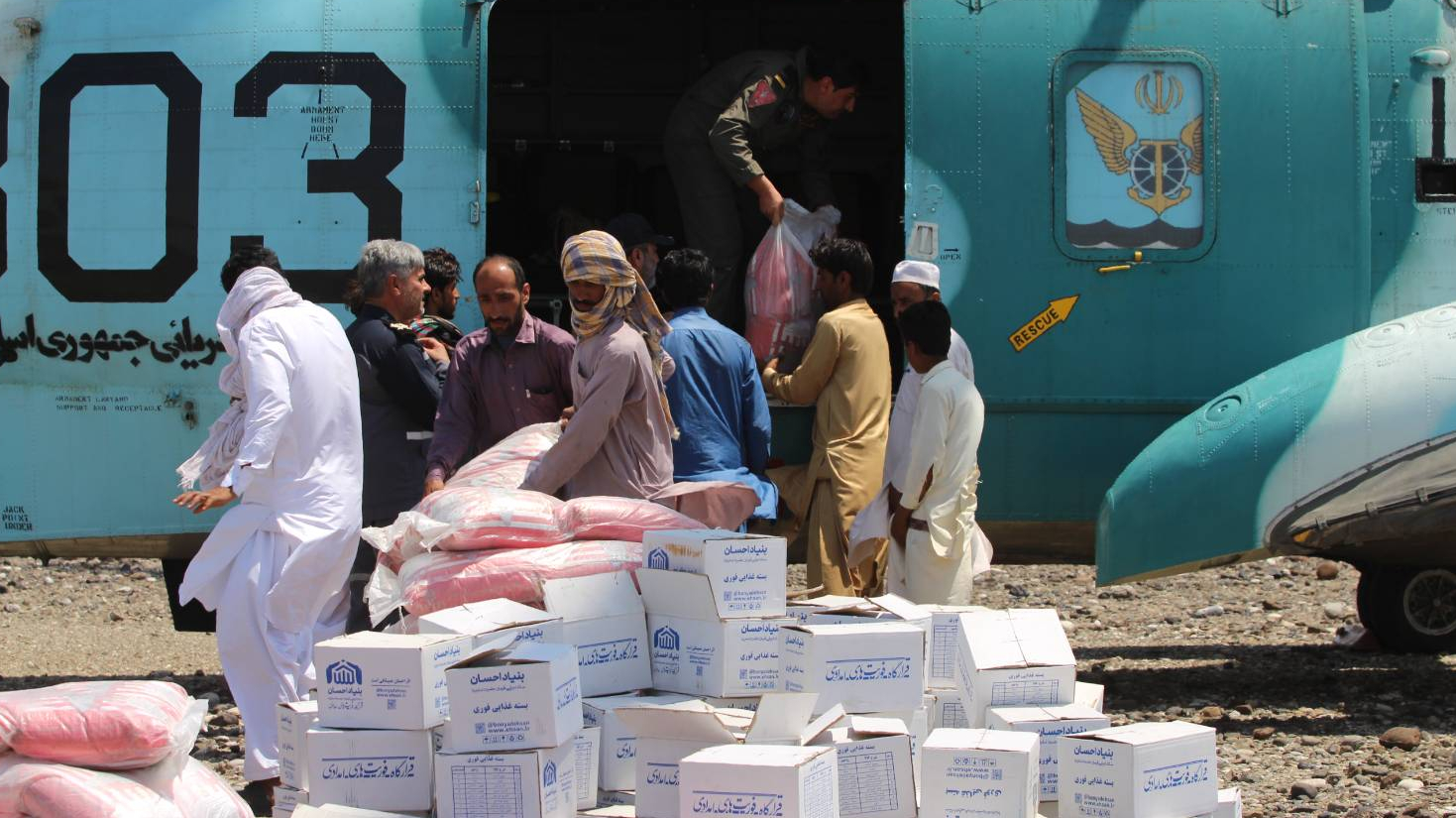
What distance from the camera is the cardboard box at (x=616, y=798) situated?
14.2 ft

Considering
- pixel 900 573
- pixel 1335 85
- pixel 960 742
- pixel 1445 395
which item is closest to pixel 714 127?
pixel 900 573

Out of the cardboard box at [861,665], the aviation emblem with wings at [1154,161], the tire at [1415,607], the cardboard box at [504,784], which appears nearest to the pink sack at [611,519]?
Answer: the cardboard box at [861,665]

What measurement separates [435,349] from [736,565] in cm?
249

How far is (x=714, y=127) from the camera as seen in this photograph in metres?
7.27

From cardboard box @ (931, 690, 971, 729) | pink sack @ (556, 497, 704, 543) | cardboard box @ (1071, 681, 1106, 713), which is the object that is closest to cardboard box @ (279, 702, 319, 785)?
pink sack @ (556, 497, 704, 543)

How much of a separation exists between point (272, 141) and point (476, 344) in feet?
5.81

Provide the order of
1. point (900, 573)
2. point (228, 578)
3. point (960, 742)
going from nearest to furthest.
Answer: point (960, 742)
point (228, 578)
point (900, 573)

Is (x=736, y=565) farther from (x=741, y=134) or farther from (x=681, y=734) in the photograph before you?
(x=741, y=134)

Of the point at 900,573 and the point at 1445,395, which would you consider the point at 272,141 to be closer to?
the point at 900,573

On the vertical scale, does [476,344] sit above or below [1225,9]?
below

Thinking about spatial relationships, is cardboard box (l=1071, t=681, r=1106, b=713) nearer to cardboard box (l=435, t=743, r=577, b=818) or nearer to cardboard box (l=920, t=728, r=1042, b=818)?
cardboard box (l=920, t=728, r=1042, b=818)

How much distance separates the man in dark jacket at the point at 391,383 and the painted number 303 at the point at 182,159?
800 mm

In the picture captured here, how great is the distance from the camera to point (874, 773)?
4070 mm

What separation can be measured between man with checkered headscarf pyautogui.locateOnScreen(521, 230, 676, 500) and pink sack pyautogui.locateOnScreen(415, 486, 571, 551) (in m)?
0.37
